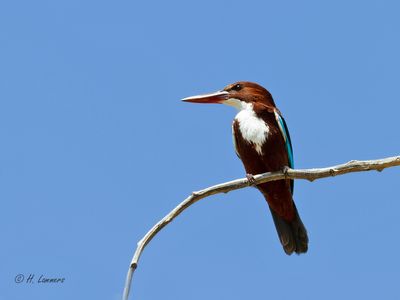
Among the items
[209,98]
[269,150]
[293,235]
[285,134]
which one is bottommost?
[293,235]

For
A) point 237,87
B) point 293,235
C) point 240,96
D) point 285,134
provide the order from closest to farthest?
1. point 285,134
2. point 293,235
3. point 240,96
4. point 237,87

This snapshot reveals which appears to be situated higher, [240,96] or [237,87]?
[237,87]

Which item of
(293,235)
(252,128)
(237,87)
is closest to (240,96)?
(237,87)

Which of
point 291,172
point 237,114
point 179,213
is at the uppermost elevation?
point 237,114

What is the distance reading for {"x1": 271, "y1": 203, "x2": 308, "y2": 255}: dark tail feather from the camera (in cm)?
650

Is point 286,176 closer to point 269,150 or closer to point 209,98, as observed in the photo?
point 269,150

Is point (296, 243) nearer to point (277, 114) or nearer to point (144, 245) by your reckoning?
point (277, 114)

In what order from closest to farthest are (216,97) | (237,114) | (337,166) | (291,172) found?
(337,166), (291,172), (237,114), (216,97)

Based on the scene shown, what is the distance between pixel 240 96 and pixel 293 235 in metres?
1.45

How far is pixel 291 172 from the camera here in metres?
4.96

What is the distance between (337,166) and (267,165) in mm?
1616

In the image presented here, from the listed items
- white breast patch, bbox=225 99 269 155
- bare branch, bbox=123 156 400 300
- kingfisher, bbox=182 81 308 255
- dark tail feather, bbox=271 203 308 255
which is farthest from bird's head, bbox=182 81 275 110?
bare branch, bbox=123 156 400 300

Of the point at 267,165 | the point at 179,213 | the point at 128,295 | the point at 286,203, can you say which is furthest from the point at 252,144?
the point at 128,295

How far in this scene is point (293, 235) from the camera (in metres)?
6.55
